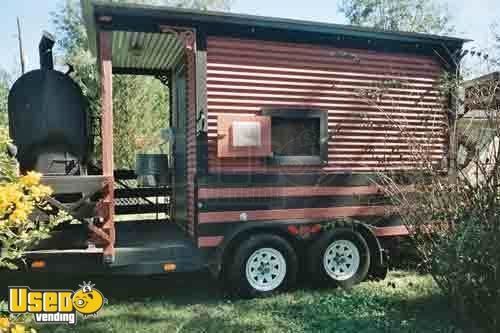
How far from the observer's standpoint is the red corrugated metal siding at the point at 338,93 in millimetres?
5551

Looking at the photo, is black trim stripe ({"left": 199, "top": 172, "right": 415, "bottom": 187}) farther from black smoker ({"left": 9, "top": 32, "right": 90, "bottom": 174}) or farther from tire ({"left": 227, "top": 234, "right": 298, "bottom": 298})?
black smoker ({"left": 9, "top": 32, "right": 90, "bottom": 174})

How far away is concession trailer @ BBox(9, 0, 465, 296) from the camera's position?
16.5ft

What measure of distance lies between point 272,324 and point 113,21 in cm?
385

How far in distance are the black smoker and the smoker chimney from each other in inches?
8.5

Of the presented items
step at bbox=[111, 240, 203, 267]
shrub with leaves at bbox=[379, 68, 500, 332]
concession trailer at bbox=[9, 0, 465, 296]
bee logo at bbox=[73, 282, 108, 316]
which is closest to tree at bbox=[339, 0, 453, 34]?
concession trailer at bbox=[9, 0, 465, 296]

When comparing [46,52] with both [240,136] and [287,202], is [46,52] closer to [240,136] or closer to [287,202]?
[240,136]

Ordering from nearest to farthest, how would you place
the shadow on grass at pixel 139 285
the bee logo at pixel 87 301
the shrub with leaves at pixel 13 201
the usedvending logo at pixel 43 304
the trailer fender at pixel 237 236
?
the shrub with leaves at pixel 13 201 < the usedvending logo at pixel 43 304 < the bee logo at pixel 87 301 < the trailer fender at pixel 237 236 < the shadow on grass at pixel 139 285

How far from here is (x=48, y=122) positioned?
5719 mm

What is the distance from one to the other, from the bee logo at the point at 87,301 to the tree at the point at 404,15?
27.8 m

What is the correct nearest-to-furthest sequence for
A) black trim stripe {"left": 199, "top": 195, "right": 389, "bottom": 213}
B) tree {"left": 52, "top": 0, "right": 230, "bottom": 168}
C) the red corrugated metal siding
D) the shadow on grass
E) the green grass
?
the green grass < black trim stripe {"left": 199, "top": 195, "right": 389, "bottom": 213} < the shadow on grass < the red corrugated metal siding < tree {"left": 52, "top": 0, "right": 230, "bottom": 168}

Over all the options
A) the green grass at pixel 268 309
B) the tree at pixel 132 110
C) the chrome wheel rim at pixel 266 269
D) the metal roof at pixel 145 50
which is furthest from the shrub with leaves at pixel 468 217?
the tree at pixel 132 110

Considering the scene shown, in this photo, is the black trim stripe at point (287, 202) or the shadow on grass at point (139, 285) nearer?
the black trim stripe at point (287, 202)

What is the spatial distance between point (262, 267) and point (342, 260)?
1.10 metres

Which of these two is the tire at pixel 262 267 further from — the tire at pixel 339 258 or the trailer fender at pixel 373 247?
the trailer fender at pixel 373 247
